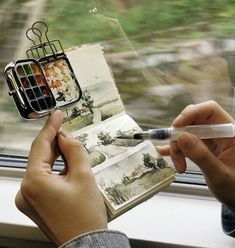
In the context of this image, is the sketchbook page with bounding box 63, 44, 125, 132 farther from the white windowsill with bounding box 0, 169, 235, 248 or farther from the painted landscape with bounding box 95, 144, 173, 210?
the white windowsill with bounding box 0, 169, 235, 248

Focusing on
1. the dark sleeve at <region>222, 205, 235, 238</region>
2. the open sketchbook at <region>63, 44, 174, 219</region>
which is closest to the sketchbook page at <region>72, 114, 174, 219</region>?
the open sketchbook at <region>63, 44, 174, 219</region>

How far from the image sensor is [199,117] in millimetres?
859

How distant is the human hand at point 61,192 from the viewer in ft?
2.32

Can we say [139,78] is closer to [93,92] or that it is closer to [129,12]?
[129,12]

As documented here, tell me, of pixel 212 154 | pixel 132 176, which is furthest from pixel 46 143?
pixel 212 154

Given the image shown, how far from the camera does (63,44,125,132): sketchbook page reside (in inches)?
31.6

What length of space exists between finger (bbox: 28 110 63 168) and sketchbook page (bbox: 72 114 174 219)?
5 centimetres

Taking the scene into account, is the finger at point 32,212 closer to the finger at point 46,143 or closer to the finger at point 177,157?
the finger at point 46,143

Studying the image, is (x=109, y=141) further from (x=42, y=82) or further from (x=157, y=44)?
(x=157, y=44)

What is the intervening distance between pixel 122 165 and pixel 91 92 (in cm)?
12

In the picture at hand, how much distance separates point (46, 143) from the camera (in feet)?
2.43

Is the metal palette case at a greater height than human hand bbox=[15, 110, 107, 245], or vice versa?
the metal palette case

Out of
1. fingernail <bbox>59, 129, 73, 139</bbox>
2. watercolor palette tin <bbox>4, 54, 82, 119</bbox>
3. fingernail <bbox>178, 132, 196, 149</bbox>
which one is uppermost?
watercolor palette tin <bbox>4, 54, 82, 119</bbox>

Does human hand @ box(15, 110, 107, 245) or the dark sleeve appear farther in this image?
the dark sleeve
